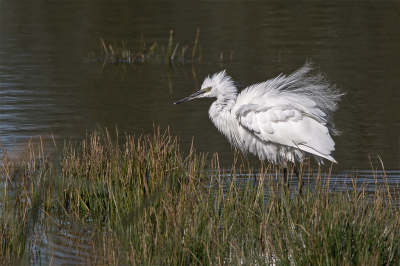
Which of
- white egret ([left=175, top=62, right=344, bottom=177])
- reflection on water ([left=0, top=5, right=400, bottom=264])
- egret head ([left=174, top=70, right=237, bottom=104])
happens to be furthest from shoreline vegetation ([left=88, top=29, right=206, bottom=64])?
white egret ([left=175, top=62, right=344, bottom=177])

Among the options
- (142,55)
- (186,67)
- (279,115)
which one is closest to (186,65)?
(186,67)

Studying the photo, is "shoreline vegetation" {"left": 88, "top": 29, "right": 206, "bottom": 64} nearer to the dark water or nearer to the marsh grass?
the marsh grass

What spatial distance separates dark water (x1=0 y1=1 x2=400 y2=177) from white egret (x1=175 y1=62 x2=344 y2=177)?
70 centimetres

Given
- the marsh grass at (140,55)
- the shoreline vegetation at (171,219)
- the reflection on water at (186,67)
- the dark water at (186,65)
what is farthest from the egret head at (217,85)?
the marsh grass at (140,55)

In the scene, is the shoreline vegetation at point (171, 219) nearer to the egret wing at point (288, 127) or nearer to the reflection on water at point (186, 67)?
the reflection on water at point (186, 67)

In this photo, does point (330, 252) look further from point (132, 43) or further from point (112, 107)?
point (132, 43)

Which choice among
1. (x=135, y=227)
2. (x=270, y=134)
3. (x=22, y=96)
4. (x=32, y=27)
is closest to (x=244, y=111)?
(x=270, y=134)

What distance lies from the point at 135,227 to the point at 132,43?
1239 cm

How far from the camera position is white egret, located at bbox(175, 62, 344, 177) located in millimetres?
6133

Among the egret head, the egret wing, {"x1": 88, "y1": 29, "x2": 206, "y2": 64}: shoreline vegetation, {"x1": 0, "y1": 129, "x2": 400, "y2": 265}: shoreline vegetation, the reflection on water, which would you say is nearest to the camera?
{"x1": 0, "y1": 129, "x2": 400, "y2": 265}: shoreline vegetation

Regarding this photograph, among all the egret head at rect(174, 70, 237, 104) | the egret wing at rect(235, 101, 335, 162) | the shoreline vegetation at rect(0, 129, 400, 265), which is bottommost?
the shoreline vegetation at rect(0, 129, 400, 265)

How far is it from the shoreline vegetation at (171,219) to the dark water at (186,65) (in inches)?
82.6

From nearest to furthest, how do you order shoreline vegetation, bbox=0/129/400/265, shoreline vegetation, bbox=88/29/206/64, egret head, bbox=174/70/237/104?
shoreline vegetation, bbox=0/129/400/265 → egret head, bbox=174/70/237/104 → shoreline vegetation, bbox=88/29/206/64

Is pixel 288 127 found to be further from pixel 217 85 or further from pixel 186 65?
pixel 186 65
